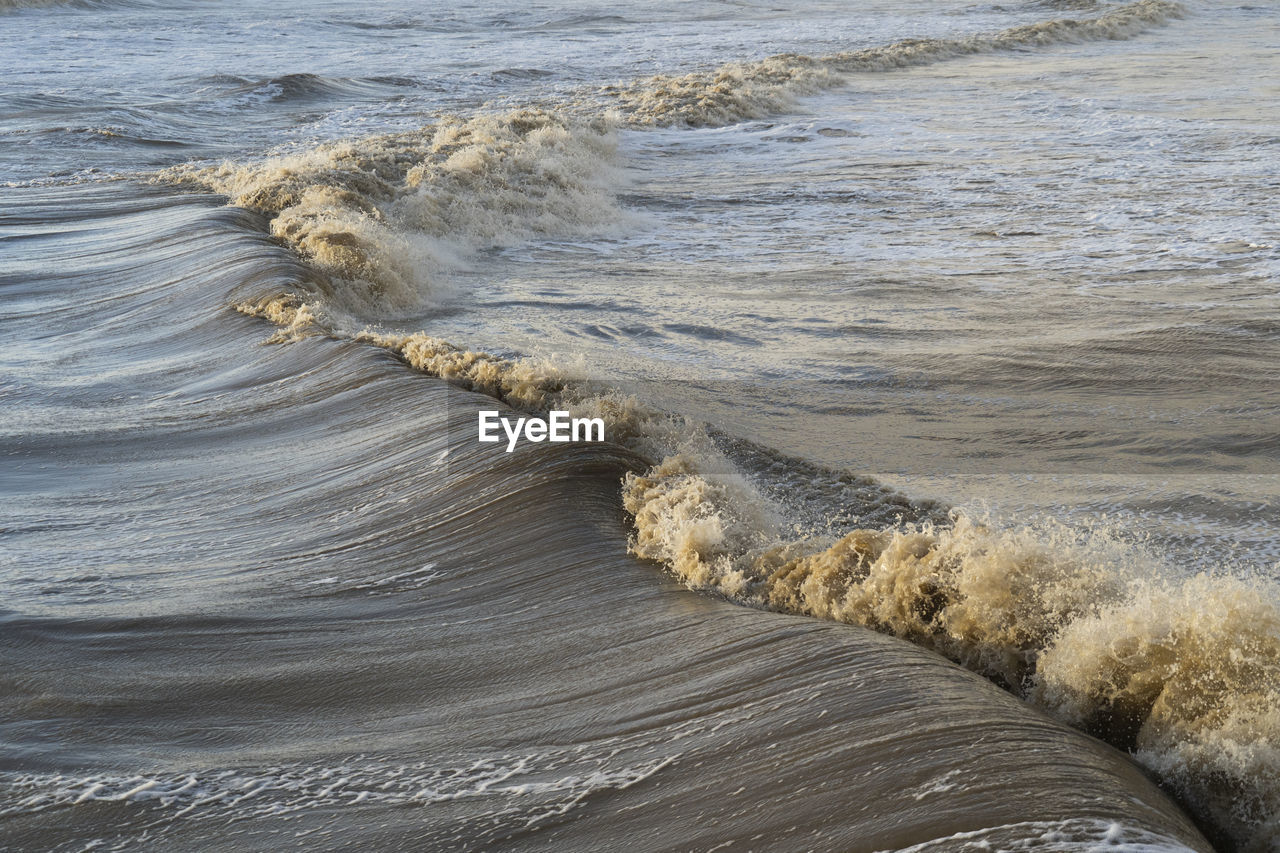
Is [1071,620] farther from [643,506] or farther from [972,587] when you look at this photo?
[643,506]

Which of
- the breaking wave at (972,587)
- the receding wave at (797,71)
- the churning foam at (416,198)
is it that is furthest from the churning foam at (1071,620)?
the receding wave at (797,71)

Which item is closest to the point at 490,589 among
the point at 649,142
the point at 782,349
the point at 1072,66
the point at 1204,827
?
the point at 1204,827

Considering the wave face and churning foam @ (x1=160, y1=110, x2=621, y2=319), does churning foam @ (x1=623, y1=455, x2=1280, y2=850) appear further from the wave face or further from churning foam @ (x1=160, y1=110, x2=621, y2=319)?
churning foam @ (x1=160, y1=110, x2=621, y2=319)

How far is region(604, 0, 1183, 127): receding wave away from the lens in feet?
63.4

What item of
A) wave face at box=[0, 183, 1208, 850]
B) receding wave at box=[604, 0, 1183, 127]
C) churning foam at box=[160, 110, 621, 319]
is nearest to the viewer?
wave face at box=[0, 183, 1208, 850]

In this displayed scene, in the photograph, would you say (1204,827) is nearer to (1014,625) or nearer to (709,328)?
(1014,625)

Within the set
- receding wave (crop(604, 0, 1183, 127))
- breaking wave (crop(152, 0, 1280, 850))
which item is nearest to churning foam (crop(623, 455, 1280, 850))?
breaking wave (crop(152, 0, 1280, 850))

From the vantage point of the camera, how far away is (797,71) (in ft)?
76.3

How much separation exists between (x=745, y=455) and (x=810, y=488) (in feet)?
1.63

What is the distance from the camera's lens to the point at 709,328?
26.5 ft

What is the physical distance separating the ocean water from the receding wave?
18.7 feet

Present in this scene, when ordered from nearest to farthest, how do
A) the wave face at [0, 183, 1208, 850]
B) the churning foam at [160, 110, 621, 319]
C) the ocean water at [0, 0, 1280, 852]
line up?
the wave face at [0, 183, 1208, 850]
the ocean water at [0, 0, 1280, 852]
the churning foam at [160, 110, 621, 319]

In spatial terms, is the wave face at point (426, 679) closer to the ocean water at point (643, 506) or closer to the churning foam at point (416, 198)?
the ocean water at point (643, 506)

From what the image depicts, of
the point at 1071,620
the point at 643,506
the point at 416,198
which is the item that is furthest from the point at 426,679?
the point at 416,198
